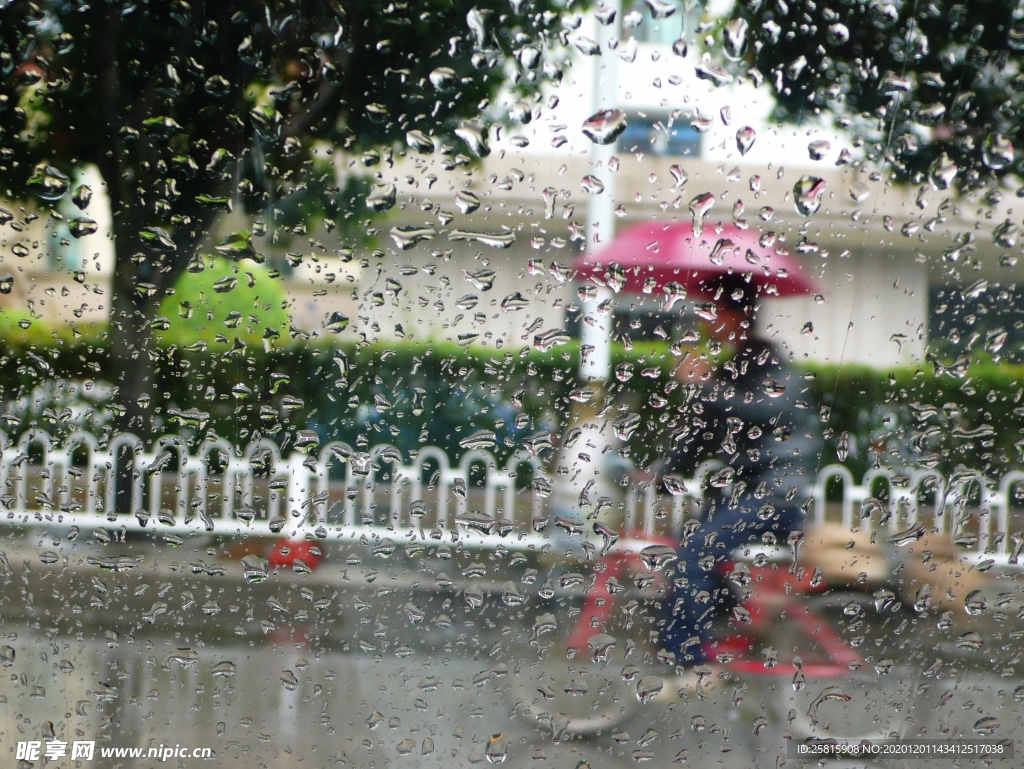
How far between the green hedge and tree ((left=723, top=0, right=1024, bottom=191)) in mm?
498

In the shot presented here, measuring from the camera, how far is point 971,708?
1788 millimetres

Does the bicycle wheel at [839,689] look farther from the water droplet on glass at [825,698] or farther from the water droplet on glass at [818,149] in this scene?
the water droplet on glass at [818,149]

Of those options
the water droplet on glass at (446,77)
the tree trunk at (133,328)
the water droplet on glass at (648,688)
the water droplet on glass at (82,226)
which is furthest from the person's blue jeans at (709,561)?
the water droplet on glass at (82,226)

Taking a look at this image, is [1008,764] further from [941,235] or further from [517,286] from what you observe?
[517,286]

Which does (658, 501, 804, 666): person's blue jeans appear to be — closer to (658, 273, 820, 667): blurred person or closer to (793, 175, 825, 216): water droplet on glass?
(658, 273, 820, 667): blurred person

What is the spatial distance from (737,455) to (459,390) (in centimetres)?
64

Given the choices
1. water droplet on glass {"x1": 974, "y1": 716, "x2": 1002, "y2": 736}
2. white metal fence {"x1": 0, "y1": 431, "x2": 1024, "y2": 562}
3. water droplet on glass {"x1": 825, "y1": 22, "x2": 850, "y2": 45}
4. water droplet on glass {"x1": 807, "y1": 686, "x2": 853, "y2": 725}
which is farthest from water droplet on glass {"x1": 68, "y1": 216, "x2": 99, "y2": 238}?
water droplet on glass {"x1": 974, "y1": 716, "x2": 1002, "y2": 736}

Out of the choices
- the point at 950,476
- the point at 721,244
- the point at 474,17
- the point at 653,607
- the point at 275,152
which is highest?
the point at 474,17

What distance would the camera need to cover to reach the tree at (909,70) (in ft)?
5.62

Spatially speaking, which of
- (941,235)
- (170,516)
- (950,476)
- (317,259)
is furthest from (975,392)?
(170,516)

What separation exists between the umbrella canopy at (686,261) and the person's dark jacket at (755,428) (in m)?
0.16

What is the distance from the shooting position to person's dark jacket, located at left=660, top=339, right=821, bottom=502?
1731 millimetres

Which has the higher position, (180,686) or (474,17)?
(474,17)

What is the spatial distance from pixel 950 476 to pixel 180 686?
1.80 meters
